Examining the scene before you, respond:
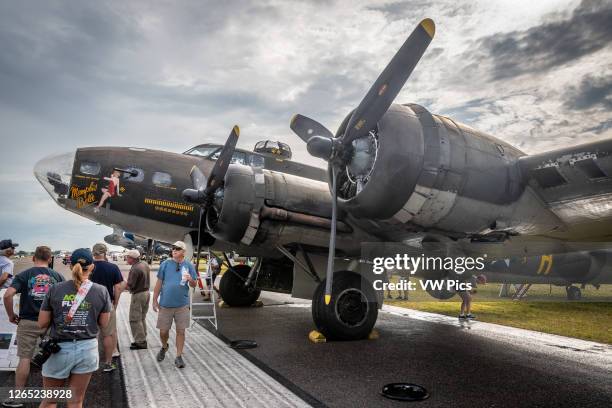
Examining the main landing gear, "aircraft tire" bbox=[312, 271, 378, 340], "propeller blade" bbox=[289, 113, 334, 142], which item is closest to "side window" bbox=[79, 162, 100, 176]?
the main landing gear

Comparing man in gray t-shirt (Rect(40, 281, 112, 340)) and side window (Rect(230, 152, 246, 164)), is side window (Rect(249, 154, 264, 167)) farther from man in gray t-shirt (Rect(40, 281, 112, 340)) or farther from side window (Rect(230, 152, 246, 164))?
man in gray t-shirt (Rect(40, 281, 112, 340))

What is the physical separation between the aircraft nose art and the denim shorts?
25.2 feet

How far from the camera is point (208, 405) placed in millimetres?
4398

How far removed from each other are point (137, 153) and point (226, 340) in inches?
220

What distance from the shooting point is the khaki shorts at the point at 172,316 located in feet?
20.3

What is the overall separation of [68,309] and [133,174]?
Answer: 7198 mm

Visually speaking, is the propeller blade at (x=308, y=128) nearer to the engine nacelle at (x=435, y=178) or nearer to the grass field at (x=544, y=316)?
the engine nacelle at (x=435, y=178)

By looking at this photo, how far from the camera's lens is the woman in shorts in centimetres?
317

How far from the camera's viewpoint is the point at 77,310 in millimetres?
3299

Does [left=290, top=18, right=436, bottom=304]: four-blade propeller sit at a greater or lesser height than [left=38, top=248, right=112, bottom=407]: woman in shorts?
greater

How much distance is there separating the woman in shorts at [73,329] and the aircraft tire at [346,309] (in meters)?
4.95

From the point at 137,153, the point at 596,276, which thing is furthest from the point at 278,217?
the point at 596,276

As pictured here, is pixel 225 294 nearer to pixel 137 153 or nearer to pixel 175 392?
pixel 137 153

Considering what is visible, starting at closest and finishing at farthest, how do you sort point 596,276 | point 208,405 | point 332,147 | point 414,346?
point 208,405, point 332,147, point 414,346, point 596,276
